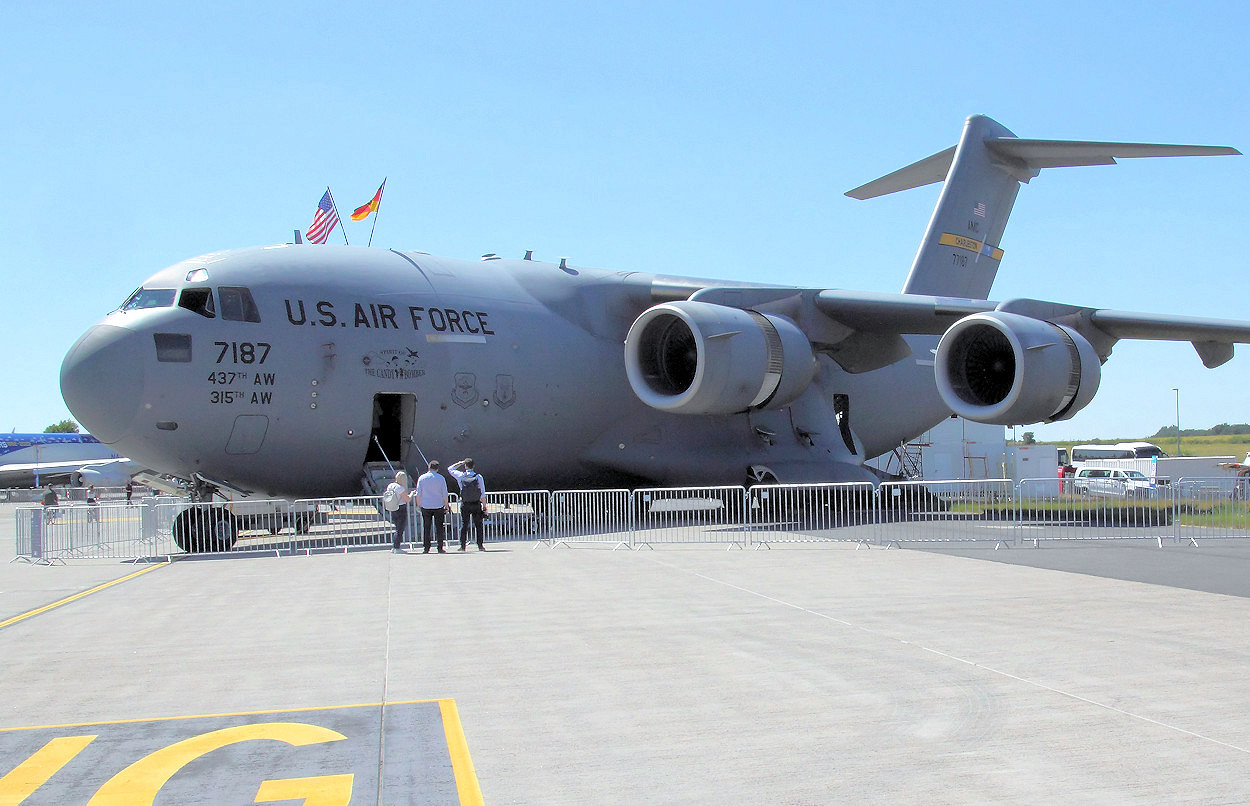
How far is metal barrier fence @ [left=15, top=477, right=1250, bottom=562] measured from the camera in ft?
46.4

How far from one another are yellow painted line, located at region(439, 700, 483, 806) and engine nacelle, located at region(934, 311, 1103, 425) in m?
11.9

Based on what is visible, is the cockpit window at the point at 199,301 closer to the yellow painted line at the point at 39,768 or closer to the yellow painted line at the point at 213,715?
the yellow painted line at the point at 213,715

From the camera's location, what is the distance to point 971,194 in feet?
74.4

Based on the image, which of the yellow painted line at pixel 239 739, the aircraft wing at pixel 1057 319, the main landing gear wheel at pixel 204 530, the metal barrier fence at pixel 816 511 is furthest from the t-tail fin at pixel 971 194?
the yellow painted line at pixel 239 739

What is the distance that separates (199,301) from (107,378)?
61.6 inches

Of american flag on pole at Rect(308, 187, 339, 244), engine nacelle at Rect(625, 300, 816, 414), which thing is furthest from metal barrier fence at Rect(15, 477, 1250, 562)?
american flag on pole at Rect(308, 187, 339, 244)

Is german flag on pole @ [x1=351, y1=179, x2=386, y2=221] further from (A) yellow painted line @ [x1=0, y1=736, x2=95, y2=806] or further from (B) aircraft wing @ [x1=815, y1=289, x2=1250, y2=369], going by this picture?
(A) yellow painted line @ [x1=0, y1=736, x2=95, y2=806]

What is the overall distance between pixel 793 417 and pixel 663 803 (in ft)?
51.3

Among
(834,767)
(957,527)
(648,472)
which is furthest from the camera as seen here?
(648,472)

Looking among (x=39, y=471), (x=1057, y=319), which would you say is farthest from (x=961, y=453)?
(x=39, y=471)

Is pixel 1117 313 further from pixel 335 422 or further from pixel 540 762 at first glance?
pixel 540 762

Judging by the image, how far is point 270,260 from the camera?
15.4m

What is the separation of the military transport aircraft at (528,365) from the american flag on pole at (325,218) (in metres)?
4.60

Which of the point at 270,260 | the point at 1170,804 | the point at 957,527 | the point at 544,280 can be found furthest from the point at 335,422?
the point at 1170,804
